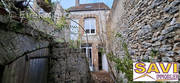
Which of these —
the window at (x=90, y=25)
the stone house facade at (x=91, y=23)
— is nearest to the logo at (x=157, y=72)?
the stone house facade at (x=91, y=23)

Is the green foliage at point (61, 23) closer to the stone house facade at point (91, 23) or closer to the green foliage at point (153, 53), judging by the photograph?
the green foliage at point (153, 53)

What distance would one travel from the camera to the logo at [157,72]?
1.08m

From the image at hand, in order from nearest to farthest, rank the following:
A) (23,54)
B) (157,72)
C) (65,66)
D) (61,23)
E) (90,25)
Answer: (23,54), (157,72), (65,66), (61,23), (90,25)

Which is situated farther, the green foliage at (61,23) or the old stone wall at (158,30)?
the green foliage at (61,23)

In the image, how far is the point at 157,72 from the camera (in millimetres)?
1255

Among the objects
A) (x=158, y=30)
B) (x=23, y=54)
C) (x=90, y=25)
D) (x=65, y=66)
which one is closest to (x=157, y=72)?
(x=158, y=30)

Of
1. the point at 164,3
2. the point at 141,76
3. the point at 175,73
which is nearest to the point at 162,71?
the point at 175,73

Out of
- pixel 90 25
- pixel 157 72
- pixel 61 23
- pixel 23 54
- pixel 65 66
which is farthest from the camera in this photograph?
pixel 90 25

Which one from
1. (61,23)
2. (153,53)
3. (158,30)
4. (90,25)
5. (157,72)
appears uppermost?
(90,25)

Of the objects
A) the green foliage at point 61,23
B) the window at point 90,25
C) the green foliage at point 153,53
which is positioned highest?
the window at point 90,25

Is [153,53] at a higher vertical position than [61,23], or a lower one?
lower

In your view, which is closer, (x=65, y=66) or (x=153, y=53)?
(x=153, y=53)

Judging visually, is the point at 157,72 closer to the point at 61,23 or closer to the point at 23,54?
the point at 23,54

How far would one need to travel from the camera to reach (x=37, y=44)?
55.3 inches
